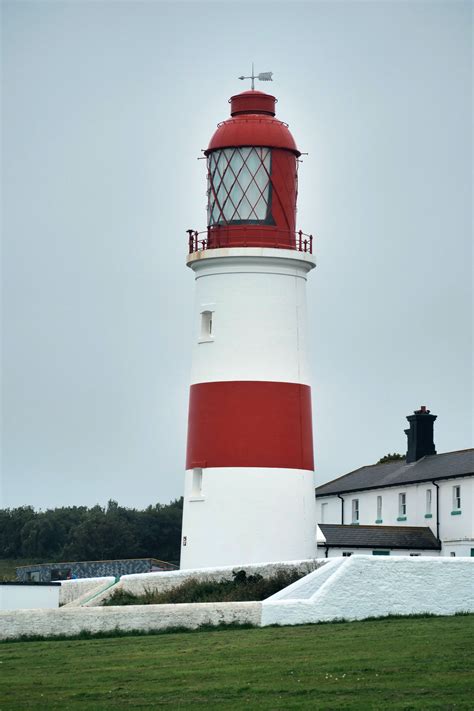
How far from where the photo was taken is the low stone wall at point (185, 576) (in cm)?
3731

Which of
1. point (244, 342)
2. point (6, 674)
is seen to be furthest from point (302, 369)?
point (6, 674)

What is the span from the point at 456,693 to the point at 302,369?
60.5ft

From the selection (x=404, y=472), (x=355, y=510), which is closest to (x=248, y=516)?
(x=404, y=472)

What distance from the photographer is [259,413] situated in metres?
39.8

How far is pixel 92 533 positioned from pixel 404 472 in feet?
68.6

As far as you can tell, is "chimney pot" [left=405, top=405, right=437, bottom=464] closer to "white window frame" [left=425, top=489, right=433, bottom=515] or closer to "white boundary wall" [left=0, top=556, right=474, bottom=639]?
"white window frame" [left=425, top=489, right=433, bottom=515]

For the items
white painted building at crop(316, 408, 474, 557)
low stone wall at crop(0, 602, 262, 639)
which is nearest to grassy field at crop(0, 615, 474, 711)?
low stone wall at crop(0, 602, 262, 639)

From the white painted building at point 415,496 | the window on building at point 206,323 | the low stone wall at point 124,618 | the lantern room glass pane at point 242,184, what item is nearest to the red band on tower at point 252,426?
the window on building at point 206,323

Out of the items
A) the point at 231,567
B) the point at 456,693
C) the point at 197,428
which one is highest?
the point at 197,428

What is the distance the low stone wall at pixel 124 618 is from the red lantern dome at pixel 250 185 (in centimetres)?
1087

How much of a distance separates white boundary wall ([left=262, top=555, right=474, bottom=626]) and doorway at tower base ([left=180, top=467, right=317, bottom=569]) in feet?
15.3

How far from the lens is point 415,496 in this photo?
4988cm

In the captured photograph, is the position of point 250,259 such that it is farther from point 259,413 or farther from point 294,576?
point 294,576

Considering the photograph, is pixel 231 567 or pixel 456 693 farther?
pixel 231 567
